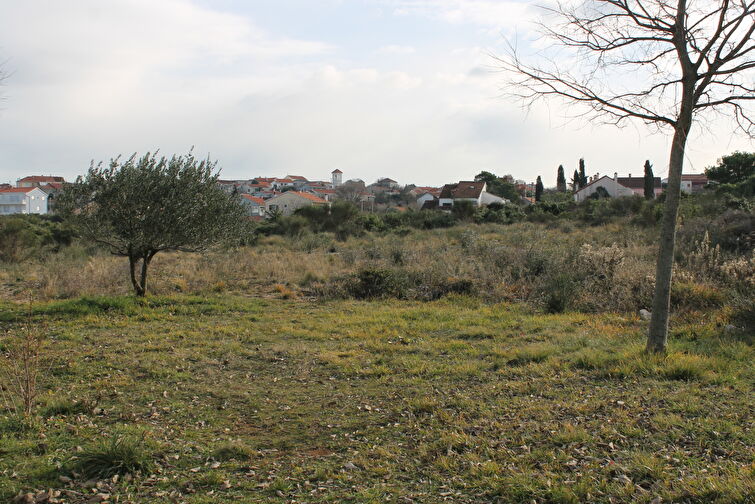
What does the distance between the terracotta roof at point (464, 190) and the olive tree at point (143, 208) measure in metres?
50.3

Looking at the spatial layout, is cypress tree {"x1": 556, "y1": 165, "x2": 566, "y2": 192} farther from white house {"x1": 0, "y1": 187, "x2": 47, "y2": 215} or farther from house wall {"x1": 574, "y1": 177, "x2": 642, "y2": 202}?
white house {"x1": 0, "y1": 187, "x2": 47, "y2": 215}

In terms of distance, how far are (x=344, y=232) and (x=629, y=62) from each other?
2629 cm

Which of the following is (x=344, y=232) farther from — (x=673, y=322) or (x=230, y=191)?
(x=673, y=322)

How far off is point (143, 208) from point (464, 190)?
5336cm

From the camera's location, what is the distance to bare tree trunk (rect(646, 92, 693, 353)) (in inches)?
255

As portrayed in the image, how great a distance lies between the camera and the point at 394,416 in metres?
5.63

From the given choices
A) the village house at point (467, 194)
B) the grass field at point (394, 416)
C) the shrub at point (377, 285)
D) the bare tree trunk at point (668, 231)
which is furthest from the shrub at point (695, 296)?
the village house at point (467, 194)

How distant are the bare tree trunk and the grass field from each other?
0.99 feet

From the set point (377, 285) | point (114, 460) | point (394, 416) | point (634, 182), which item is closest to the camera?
point (114, 460)

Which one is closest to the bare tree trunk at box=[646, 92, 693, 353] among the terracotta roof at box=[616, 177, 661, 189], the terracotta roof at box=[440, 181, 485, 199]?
the terracotta roof at box=[440, 181, 485, 199]

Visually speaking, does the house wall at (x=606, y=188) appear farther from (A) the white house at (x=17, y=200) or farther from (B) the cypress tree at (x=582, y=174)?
(A) the white house at (x=17, y=200)

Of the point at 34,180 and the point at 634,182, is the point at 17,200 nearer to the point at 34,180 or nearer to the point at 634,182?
the point at 34,180

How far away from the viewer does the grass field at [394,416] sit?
4074 mm

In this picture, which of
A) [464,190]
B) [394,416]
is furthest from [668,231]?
[464,190]
